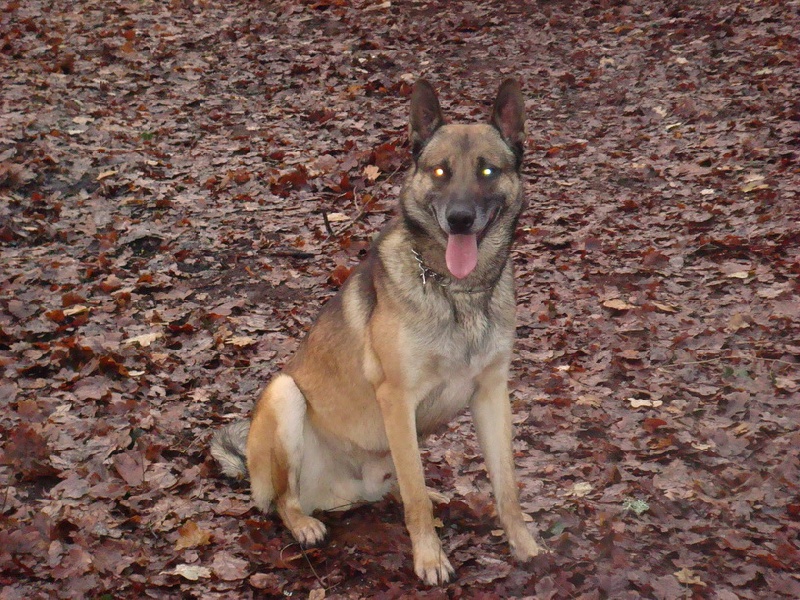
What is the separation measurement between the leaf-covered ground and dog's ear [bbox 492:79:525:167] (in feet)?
6.61

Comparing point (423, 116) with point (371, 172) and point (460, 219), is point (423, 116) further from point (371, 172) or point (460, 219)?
point (371, 172)

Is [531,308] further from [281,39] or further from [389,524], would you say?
[281,39]

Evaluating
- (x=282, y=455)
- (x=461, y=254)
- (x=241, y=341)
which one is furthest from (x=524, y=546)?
(x=241, y=341)

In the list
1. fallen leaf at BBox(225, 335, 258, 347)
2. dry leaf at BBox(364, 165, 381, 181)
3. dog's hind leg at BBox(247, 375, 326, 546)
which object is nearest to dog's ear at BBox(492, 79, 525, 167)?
dog's hind leg at BBox(247, 375, 326, 546)

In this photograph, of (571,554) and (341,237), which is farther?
(341,237)

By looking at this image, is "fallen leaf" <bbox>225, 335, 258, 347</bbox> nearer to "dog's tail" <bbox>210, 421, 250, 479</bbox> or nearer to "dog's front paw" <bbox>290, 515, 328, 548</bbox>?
"dog's tail" <bbox>210, 421, 250, 479</bbox>

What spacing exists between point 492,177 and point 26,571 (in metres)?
2.98

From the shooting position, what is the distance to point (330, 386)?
4402 mm

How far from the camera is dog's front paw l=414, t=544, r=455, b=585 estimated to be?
3883 millimetres

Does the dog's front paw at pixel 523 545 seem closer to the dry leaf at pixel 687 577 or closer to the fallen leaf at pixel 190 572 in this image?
the dry leaf at pixel 687 577

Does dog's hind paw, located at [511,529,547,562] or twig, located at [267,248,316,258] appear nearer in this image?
dog's hind paw, located at [511,529,547,562]

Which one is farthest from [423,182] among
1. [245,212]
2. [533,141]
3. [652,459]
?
[533,141]

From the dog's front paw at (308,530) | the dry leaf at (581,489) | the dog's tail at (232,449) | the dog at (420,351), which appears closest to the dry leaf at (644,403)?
the dry leaf at (581,489)

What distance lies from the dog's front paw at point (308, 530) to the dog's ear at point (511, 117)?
2259 millimetres
